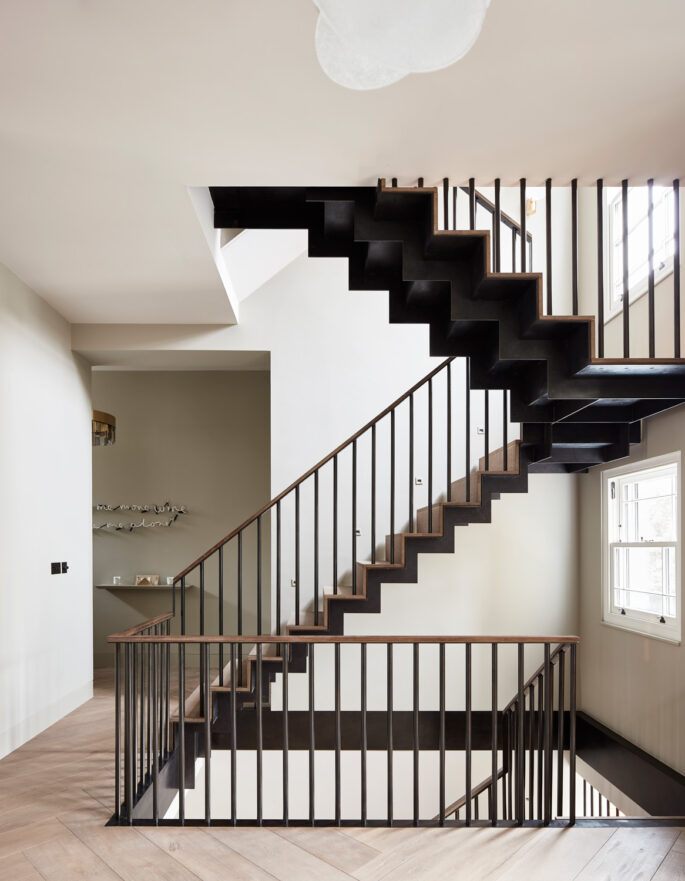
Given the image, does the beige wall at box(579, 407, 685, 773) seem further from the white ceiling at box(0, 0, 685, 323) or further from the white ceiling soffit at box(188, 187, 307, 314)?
the white ceiling soffit at box(188, 187, 307, 314)

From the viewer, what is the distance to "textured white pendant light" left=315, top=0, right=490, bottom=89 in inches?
52.8

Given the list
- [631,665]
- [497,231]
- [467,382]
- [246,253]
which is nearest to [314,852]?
[467,382]

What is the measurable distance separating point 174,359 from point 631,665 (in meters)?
4.27

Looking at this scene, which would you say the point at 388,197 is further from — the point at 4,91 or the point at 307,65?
the point at 4,91

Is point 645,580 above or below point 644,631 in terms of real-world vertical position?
above

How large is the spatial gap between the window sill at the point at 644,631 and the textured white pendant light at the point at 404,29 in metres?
A: 3.96

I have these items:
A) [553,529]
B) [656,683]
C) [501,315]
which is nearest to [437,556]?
[553,529]

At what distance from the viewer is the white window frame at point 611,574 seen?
4484mm

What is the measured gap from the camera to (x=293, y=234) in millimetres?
6008

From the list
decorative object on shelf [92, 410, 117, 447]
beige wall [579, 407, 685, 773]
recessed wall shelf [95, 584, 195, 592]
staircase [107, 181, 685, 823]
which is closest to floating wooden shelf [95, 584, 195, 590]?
recessed wall shelf [95, 584, 195, 592]

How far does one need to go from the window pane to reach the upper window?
1763mm

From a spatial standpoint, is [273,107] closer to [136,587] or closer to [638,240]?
[638,240]

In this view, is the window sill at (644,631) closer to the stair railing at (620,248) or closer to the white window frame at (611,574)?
the white window frame at (611,574)

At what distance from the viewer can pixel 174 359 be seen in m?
6.38
